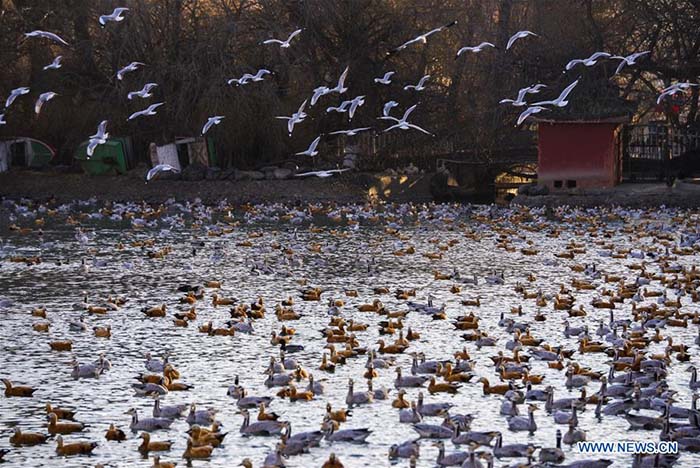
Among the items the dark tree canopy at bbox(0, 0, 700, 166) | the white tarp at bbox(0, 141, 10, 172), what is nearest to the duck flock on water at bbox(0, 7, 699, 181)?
the dark tree canopy at bbox(0, 0, 700, 166)

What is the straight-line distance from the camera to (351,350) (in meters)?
17.3

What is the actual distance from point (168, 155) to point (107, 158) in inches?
94.4

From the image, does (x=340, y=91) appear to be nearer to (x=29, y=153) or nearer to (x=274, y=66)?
(x=274, y=66)

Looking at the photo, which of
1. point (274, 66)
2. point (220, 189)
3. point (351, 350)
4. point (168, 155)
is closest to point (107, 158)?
point (168, 155)

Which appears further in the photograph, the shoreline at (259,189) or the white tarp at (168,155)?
the white tarp at (168,155)

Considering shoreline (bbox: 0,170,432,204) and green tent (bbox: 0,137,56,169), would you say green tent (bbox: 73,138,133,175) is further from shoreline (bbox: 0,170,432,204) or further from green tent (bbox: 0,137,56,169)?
green tent (bbox: 0,137,56,169)

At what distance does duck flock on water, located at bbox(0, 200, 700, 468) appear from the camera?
1309 centimetres

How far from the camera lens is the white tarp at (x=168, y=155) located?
5075cm

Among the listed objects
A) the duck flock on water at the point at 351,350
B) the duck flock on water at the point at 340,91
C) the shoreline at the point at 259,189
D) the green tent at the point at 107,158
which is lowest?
the duck flock on water at the point at 351,350

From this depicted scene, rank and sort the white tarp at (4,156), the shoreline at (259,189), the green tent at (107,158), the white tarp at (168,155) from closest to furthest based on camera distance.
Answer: the shoreline at (259,189) → the green tent at (107,158) → the white tarp at (168,155) → the white tarp at (4,156)

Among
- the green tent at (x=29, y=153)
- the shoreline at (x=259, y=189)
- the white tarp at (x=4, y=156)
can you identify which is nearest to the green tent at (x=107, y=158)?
the shoreline at (x=259, y=189)

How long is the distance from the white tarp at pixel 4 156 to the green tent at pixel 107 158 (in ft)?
8.71

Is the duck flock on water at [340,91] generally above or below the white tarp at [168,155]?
above

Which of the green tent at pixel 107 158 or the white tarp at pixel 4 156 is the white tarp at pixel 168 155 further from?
the white tarp at pixel 4 156
